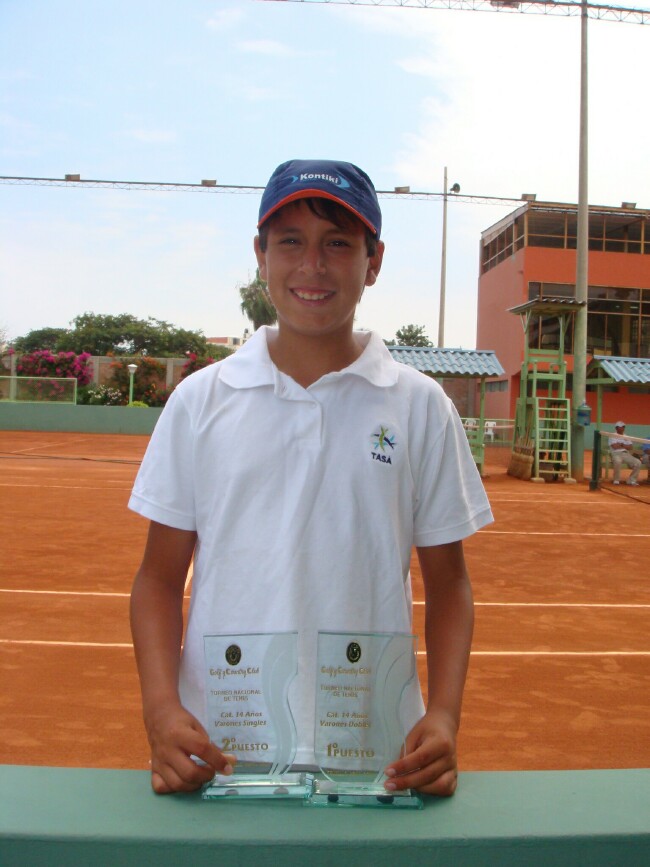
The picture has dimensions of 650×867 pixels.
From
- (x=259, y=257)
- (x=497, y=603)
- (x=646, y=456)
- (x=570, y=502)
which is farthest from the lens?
(x=646, y=456)

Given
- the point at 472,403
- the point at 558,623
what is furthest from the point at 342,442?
the point at 472,403

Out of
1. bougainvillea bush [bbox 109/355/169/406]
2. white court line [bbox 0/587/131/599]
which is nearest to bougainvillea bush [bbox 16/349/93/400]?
bougainvillea bush [bbox 109/355/169/406]

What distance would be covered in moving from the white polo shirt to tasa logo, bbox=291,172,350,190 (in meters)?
0.29

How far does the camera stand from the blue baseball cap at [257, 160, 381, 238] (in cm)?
150

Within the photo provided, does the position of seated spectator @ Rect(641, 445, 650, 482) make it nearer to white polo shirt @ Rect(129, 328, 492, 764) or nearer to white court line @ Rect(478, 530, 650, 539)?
white court line @ Rect(478, 530, 650, 539)

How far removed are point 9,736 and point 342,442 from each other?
10.8ft

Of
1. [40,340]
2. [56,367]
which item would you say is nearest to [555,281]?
[56,367]

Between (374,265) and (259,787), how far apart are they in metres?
1.00

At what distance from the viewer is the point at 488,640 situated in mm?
6277

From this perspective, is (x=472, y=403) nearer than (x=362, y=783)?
No

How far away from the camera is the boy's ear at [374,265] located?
1.70 metres

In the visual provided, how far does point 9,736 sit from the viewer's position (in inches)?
162

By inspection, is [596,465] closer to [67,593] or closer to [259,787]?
[67,593]

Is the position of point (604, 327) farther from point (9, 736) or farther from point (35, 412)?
point (9, 736)
